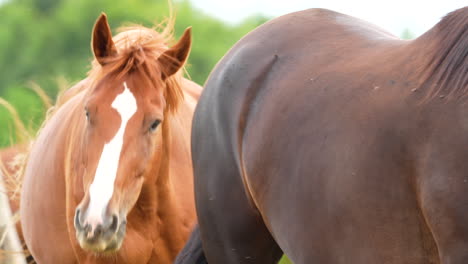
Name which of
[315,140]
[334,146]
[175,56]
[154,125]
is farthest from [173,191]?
[334,146]

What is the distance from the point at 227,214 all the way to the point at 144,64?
1.05 m

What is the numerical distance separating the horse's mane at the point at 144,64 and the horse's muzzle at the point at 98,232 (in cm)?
73

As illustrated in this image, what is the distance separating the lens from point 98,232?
13.0 ft

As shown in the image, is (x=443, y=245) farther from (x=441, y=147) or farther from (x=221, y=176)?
(x=221, y=176)

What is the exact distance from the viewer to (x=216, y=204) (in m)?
3.79

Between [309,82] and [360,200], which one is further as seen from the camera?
[309,82]

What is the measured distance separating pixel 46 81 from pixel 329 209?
35.2 m

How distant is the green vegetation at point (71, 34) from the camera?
43719 mm

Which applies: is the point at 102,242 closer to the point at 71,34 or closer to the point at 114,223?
the point at 114,223

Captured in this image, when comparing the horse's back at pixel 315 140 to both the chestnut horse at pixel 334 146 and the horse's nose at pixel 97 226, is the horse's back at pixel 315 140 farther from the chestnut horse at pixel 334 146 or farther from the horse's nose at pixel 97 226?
the horse's nose at pixel 97 226

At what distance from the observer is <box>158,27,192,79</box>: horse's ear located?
4.60 meters

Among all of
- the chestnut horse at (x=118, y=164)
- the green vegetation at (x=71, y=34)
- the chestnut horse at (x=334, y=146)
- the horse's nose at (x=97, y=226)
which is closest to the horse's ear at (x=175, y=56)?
the chestnut horse at (x=118, y=164)

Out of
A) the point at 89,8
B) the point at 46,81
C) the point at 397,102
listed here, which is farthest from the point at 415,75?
the point at 89,8

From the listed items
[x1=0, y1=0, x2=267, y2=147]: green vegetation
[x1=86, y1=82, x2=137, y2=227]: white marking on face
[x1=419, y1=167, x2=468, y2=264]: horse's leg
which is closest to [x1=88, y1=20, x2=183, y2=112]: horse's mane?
[x1=86, y1=82, x2=137, y2=227]: white marking on face
